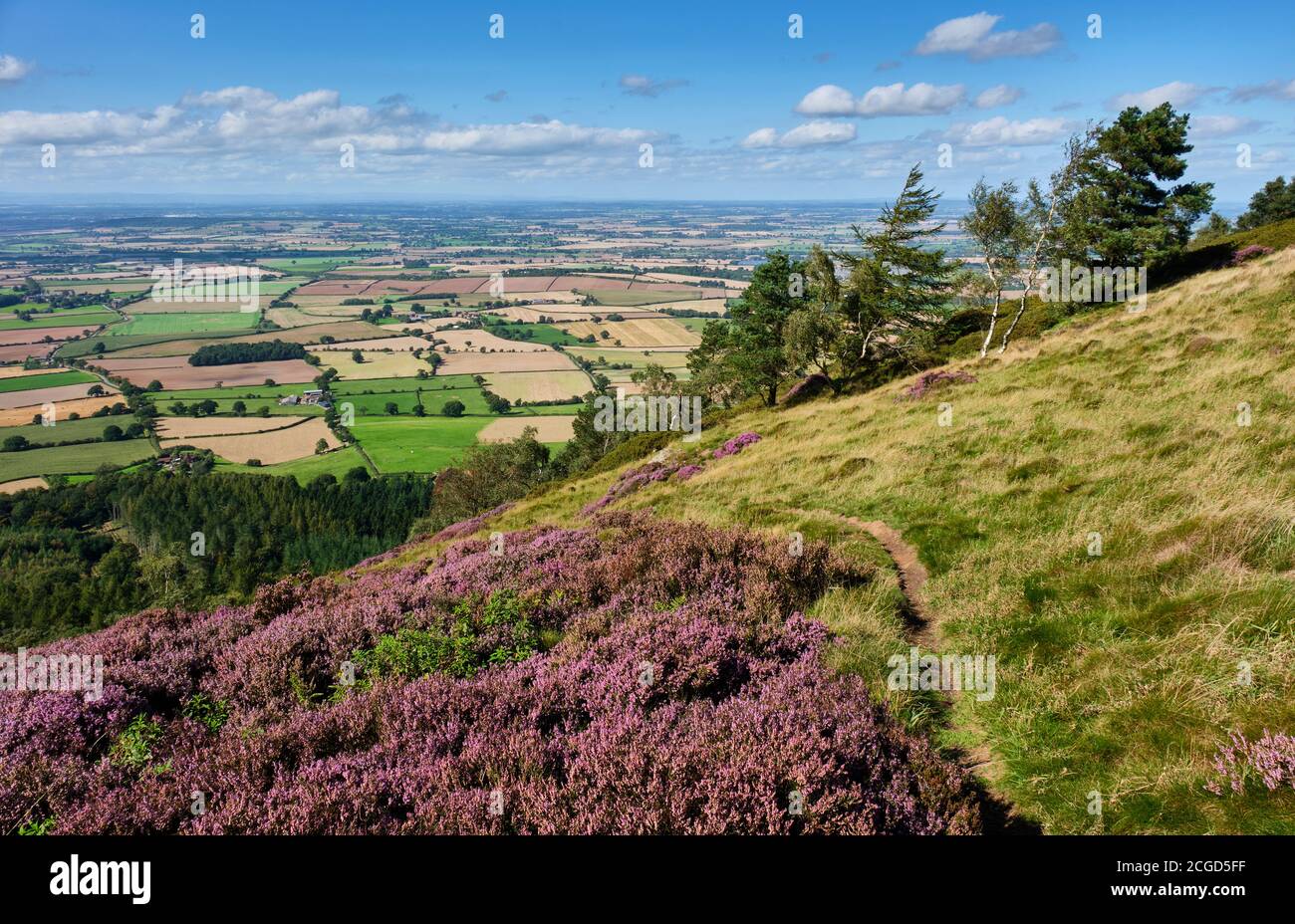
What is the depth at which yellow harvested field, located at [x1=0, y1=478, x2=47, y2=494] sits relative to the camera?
3688 inches

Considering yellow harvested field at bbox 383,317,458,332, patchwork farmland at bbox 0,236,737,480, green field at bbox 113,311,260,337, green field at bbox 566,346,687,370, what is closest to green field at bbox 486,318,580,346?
patchwork farmland at bbox 0,236,737,480

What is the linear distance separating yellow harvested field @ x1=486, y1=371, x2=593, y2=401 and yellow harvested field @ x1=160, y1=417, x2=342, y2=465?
34.6 m

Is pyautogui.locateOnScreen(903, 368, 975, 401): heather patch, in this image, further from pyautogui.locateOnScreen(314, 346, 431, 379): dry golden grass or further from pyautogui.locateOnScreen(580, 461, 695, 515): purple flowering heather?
pyautogui.locateOnScreen(314, 346, 431, 379): dry golden grass

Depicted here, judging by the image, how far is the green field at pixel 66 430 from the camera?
108 meters

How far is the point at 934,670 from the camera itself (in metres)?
6.89

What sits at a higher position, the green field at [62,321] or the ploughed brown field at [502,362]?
the green field at [62,321]

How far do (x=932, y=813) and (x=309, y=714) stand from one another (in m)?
5.41

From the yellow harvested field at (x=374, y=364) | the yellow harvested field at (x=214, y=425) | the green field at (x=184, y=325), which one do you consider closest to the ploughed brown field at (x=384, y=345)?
the yellow harvested field at (x=374, y=364)

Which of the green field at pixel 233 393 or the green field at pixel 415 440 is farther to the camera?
the green field at pixel 233 393

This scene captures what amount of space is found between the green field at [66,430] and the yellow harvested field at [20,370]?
3755cm

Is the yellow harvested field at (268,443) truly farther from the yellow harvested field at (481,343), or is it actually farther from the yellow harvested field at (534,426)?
the yellow harvested field at (481,343)

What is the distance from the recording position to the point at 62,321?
18538cm

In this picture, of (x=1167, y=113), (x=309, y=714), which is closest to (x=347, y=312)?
(x=1167, y=113)
